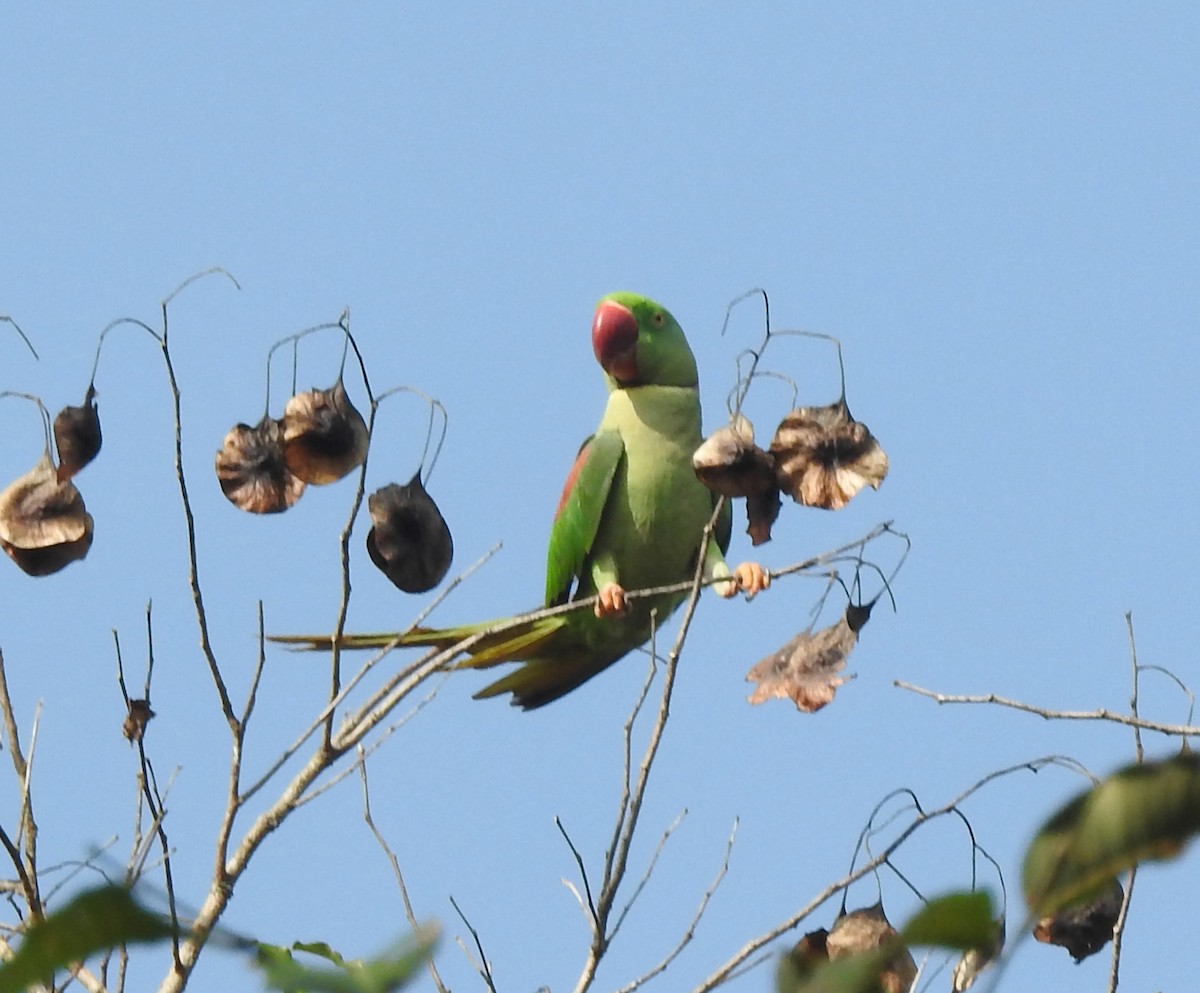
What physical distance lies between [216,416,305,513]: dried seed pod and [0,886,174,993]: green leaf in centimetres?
266

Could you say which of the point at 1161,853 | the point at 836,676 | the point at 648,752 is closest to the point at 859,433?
the point at 836,676

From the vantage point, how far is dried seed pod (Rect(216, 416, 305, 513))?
10.8ft

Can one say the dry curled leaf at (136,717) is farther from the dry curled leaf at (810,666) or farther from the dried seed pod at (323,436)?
the dry curled leaf at (810,666)

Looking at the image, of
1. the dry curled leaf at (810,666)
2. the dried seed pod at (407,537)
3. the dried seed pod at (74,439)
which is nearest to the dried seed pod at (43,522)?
the dried seed pod at (74,439)

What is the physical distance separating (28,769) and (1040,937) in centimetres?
213

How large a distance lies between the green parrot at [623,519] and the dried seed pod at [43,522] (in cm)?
118

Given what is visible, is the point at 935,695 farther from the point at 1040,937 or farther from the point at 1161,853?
the point at 1161,853

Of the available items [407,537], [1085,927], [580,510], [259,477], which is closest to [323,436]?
[259,477]

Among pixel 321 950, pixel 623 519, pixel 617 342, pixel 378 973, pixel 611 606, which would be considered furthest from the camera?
pixel 617 342

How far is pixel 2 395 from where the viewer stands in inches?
137

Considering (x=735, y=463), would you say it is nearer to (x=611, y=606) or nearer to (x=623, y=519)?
(x=611, y=606)

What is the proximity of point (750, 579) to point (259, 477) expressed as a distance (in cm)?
131

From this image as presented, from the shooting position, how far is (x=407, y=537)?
130 inches

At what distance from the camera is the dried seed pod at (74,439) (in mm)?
3355
